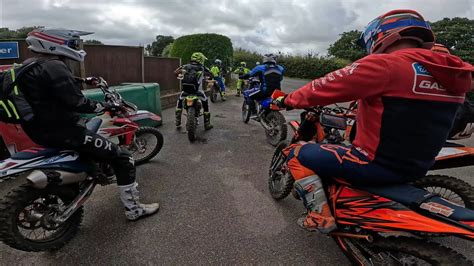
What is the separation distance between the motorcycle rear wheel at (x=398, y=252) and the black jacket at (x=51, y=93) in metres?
2.31

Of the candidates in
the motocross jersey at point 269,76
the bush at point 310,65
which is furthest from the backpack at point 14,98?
the bush at point 310,65

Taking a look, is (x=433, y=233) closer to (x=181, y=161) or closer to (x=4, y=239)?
(x=4, y=239)

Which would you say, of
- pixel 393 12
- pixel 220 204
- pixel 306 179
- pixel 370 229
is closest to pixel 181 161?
pixel 220 204

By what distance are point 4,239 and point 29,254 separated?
0.40 metres

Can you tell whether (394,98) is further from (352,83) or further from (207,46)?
(207,46)

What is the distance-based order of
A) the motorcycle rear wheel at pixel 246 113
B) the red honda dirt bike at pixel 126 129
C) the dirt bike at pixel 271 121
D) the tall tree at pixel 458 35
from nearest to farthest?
the red honda dirt bike at pixel 126 129
the dirt bike at pixel 271 121
the motorcycle rear wheel at pixel 246 113
the tall tree at pixel 458 35

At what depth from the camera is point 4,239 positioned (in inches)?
81.4

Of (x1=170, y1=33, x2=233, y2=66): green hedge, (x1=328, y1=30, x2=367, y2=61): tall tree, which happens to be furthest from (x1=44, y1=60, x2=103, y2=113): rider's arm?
(x1=328, y1=30, x2=367, y2=61): tall tree

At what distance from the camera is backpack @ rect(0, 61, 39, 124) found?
210 cm

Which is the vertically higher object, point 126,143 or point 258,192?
point 126,143

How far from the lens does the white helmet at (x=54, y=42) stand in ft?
7.43

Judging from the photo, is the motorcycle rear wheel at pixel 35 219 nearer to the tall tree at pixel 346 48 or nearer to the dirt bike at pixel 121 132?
the dirt bike at pixel 121 132

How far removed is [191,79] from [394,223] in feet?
16.5

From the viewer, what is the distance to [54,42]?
7.57 feet
